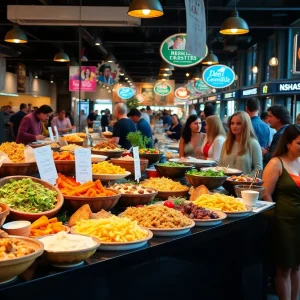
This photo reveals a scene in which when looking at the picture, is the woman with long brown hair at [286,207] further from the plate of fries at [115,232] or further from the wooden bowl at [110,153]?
the plate of fries at [115,232]

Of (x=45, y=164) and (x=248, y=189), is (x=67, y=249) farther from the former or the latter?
(x=248, y=189)

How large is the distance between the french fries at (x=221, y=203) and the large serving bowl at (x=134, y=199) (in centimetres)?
40

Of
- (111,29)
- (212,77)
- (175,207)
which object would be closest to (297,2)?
(212,77)

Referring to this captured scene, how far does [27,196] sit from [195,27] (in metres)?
2.66

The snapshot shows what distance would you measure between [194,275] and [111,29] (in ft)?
50.5

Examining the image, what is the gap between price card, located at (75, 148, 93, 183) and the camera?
3621mm

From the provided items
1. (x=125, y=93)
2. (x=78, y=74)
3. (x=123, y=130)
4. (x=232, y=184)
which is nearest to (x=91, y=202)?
(x=232, y=184)

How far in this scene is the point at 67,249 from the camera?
7.32 feet

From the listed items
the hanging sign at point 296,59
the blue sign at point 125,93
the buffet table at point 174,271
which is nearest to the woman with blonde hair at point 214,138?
the buffet table at point 174,271

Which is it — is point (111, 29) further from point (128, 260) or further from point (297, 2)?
point (128, 260)

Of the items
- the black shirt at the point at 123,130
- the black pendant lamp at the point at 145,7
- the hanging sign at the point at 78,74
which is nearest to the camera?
the black pendant lamp at the point at 145,7

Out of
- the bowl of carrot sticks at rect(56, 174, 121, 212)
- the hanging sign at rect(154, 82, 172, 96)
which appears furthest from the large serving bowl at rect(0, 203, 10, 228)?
the hanging sign at rect(154, 82, 172, 96)

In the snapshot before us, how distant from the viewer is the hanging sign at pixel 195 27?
14.8 ft

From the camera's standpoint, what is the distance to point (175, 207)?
11.1 ft
